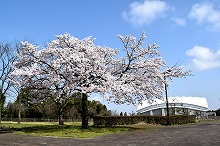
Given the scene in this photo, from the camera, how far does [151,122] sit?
3425 centimetres

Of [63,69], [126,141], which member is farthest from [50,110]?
[126,141]

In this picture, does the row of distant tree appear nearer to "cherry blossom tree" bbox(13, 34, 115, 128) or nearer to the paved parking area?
"cherry blossom tree" bbox(13, 34, 115, 128)

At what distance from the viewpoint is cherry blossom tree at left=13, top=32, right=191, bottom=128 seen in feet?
69.2

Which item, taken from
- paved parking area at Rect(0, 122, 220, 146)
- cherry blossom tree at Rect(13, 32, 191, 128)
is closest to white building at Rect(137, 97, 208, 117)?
cherry blossom tree at Rect(13, 32, 191, 128)

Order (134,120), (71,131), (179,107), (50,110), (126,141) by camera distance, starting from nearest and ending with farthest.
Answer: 1. (126,141)
2. (71,131)
3. (134,120)
4. (50,110)
5. (179,107)

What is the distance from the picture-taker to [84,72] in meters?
21.3

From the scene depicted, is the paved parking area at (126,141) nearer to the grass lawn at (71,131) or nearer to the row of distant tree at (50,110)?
the grass lawn at (71,131)

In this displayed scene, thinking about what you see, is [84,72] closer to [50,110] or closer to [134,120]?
[134,120]

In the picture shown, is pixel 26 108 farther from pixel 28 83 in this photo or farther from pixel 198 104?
pixel 198 104

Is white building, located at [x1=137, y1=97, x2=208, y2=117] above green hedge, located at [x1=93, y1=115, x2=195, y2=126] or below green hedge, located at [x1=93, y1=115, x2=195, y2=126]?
above

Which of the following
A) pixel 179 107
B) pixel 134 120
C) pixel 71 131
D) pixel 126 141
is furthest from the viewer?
pixel 179 107

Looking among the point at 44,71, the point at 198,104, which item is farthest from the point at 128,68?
the point at 198,104

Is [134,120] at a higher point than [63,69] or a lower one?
lower

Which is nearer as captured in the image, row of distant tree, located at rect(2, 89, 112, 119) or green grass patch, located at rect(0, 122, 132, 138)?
green grass patch, located at rect(0, 122, 132, 138)
